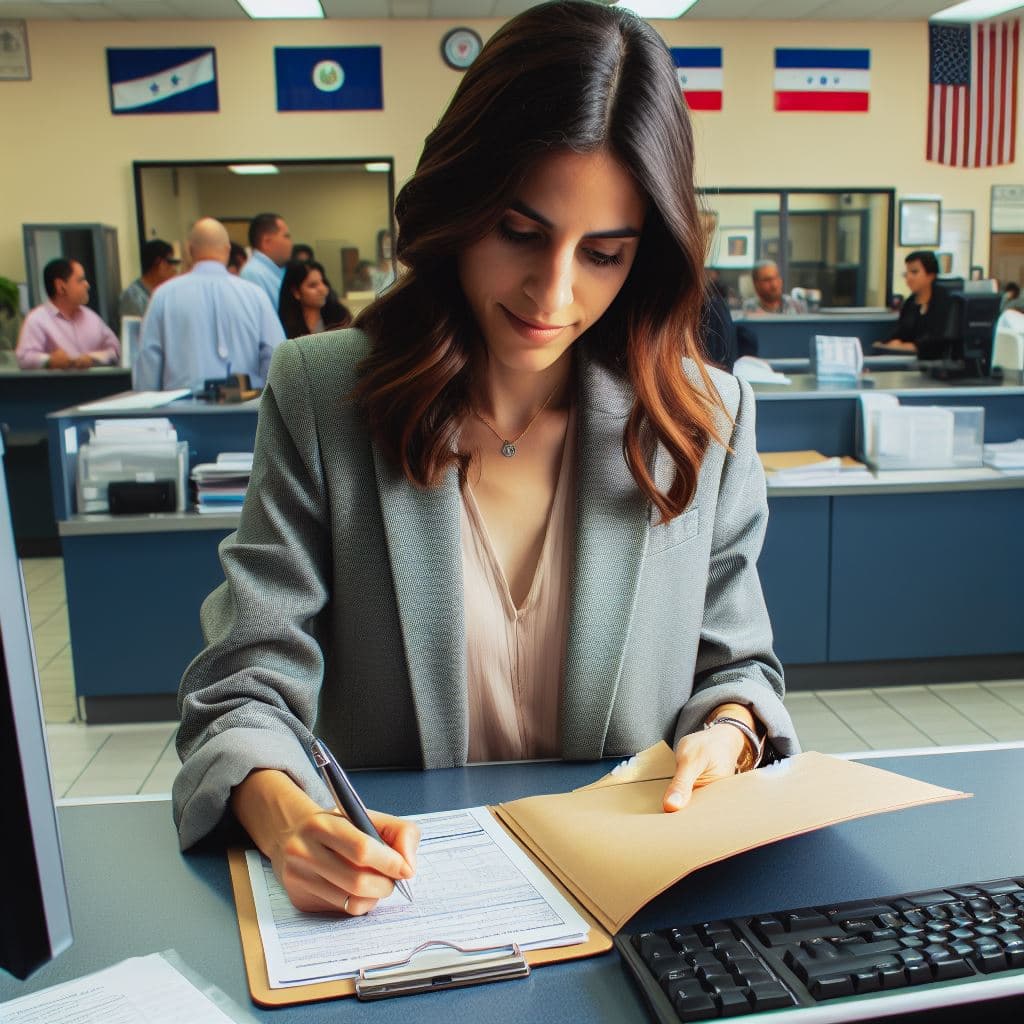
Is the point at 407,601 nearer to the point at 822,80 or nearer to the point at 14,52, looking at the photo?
the point at 14,52

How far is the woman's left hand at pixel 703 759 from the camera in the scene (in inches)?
40.9

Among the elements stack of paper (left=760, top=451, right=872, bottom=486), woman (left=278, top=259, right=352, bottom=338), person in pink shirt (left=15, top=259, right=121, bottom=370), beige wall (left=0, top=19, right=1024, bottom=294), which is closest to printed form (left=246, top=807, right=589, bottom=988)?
stack of paper (left=760, top=451, right=872, bottom=486)

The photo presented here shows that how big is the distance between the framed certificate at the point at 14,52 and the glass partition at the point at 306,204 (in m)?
1.26

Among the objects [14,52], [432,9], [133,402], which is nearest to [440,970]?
[133,402]

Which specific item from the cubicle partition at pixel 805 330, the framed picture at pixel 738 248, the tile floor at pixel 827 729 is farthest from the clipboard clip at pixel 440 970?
the framed picture at pixel 738 248

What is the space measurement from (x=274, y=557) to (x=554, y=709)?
0.39 m

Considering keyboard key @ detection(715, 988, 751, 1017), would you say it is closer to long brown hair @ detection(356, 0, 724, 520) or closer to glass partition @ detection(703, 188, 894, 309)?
long brown hair @ detection(356, 0, 724, 520)

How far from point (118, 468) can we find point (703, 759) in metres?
3.15

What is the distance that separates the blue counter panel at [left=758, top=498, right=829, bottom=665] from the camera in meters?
4.04

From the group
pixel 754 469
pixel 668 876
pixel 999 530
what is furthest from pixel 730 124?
pixel 668 876

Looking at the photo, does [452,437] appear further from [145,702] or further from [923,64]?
[923,64]

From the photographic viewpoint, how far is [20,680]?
0.61m

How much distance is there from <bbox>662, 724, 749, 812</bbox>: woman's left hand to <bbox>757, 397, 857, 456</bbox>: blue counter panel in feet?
10.4

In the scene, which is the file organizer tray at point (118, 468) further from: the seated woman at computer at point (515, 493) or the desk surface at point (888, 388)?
the seated woman at computer at point (515, 493)
